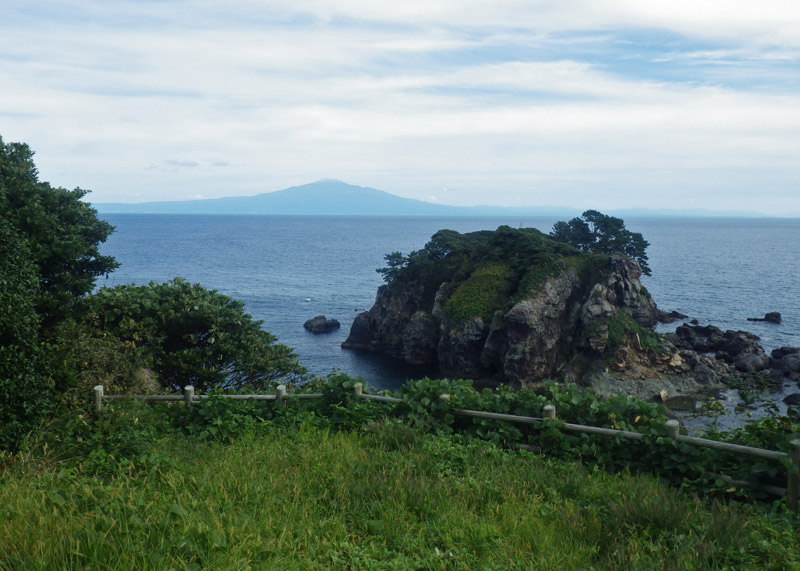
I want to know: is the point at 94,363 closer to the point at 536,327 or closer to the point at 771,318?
the point at 536,327

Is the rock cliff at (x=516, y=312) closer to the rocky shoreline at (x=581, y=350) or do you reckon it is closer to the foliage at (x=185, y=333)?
the rocky shoreline at (x=581, y=350)

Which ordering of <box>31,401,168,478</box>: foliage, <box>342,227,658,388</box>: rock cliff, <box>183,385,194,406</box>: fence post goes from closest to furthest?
<box>31,401,168,478</box>: foliage → <box>183,385,194,406</box>: fence post → <box>342,227,658,388</box>: rock cliff

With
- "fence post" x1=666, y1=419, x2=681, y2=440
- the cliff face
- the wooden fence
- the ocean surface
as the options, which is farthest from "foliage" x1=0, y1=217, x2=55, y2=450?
the cliff face

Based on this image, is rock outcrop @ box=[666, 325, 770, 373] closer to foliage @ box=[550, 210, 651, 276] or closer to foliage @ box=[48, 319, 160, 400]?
foliage @ box=[550, 210, 651, 276]

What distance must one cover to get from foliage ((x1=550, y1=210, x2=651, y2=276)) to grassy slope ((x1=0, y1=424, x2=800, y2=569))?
184 ft

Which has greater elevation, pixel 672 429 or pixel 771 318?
pixel 672 429

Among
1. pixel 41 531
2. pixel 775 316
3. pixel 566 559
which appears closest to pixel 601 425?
pixel 566 559

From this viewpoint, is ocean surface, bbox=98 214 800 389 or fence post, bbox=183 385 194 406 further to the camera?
ocean surface, bbox=98 214 800 389

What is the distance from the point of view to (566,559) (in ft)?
19.7

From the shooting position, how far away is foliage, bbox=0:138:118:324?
44.5 ft

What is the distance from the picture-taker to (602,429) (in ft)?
29.9

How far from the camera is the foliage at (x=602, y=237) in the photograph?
61.3 meters

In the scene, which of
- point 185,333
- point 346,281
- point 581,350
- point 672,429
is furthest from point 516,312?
point 346,281

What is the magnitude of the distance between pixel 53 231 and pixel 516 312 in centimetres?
3231
